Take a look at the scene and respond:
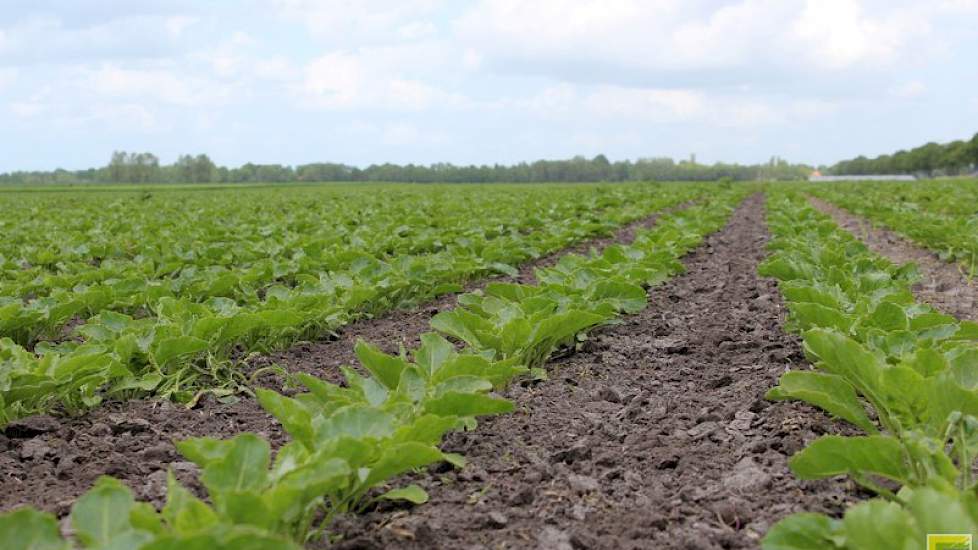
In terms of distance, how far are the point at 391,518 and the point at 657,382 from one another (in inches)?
76.7

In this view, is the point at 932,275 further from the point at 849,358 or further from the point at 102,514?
the point at 102,514

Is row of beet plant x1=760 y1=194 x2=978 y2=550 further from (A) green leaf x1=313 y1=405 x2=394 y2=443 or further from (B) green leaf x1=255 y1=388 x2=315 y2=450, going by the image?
(B) green leaf x1=255 y1=388 x2=315 y2=450

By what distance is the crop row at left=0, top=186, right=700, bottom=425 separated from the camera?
3.25 metres

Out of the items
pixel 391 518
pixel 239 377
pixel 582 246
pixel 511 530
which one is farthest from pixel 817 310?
pixel 582 246

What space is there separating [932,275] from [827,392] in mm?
6460

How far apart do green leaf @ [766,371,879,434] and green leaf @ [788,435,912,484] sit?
343 mm

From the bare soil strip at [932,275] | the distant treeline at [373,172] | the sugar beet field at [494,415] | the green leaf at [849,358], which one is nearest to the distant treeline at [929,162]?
the distant treeline at [373,172]

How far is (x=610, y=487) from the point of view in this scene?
265 centimetres

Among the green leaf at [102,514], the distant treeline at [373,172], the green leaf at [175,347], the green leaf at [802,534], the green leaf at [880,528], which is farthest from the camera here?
the distant treeline at [373,172]

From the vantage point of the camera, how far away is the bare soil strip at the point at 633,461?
7.59ft

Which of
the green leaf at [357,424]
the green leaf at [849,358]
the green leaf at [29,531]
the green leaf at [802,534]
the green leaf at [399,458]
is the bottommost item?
the green leaf at [802,534]

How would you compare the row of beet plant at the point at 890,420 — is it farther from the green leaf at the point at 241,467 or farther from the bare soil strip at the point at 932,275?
the bare soil strip at the point at 932,275

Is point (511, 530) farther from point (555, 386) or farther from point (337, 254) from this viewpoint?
point (337, 254)

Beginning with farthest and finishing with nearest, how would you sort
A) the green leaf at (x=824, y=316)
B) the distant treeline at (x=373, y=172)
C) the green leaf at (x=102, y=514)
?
the distant treeline at (x=373, y=172) → the green leaf at (x=824, y=316) → the green leaf at (x=102, y=514)
